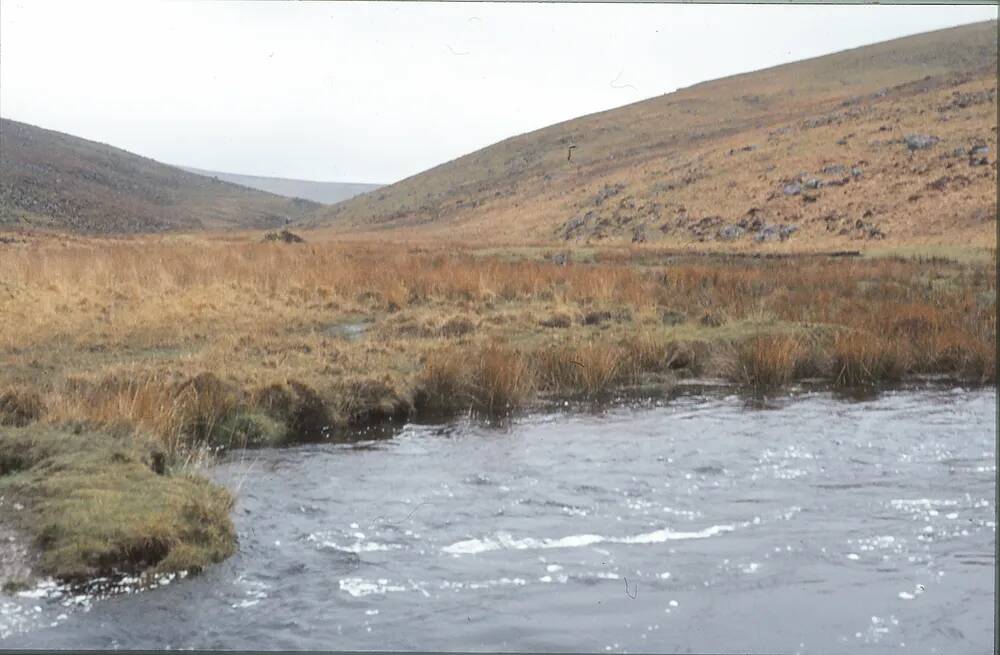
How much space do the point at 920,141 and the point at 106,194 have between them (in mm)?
105047

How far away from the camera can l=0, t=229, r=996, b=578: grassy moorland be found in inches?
309

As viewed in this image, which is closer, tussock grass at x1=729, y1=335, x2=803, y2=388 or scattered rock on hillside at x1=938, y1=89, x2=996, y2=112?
tussock grass at x1=729, y1=335, x2=803, y2=388

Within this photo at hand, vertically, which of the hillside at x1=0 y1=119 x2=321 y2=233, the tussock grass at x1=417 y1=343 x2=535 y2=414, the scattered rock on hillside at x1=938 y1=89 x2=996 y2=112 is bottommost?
the tussock grass at x1=417 y1=343 x2=535 y2=414

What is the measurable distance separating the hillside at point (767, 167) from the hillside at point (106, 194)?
2406 cm

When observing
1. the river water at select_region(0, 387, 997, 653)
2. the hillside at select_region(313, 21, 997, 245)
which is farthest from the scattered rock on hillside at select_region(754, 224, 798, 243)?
the river water at select_region(0, 387, 997, 653)

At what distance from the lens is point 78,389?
10.9 metres

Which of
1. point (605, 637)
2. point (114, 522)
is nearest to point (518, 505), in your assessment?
point (605, 637)

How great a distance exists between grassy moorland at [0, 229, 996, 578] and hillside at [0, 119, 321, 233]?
210 ft

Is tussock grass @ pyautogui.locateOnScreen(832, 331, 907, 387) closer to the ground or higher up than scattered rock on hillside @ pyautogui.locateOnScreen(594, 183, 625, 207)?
closer to the ground

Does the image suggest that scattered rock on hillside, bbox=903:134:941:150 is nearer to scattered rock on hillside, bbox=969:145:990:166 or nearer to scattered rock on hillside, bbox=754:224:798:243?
scattered rock on hillside, bbox=969:145:990:166

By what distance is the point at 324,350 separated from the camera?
13.8 m

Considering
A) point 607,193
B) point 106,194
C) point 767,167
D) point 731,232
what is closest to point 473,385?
point 731,232

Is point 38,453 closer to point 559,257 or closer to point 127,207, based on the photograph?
point 559,257

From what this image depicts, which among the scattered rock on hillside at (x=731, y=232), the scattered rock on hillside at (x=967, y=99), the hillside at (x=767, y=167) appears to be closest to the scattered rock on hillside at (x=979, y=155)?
the hillside at (x=767, y=167)
